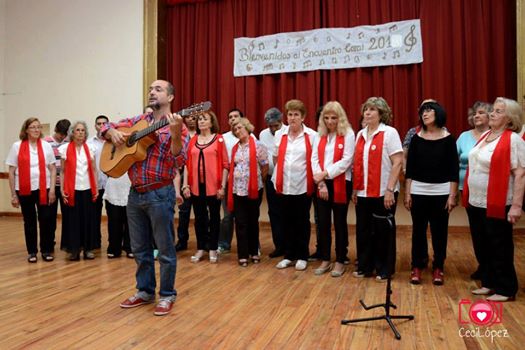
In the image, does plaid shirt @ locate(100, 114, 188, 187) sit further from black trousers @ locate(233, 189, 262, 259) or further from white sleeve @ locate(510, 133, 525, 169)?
white sleeve @ locate(510, 133, 525, 169)

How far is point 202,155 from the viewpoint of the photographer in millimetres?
3928

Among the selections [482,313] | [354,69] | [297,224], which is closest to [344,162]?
[297,224]

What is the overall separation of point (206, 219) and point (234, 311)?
1.61 meters

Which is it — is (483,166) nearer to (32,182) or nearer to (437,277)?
(437,277)

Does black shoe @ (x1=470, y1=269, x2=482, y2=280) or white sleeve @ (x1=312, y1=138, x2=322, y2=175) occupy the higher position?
white sleeve @ (x1=312, y1=138, x2=322, y2=175)

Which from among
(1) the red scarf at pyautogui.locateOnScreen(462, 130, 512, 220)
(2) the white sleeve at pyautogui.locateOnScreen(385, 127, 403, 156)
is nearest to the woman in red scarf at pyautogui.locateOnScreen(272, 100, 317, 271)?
(2) the white sleeve at pyautogui.locateOnScreen(385, 127, 403, 156)

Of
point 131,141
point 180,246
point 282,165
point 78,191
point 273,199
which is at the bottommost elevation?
point 180,246

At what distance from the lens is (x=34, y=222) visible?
407cm

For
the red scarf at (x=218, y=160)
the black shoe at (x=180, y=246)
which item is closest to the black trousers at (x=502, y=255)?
the red scarf at (x=218, y=160)

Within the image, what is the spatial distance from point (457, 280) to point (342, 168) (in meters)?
1.21

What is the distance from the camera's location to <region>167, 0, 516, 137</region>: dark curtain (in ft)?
17.3

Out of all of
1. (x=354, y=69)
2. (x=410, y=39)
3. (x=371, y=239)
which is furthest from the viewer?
(x=354, y=69)

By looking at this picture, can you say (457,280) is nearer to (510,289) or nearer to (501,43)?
(510,289)

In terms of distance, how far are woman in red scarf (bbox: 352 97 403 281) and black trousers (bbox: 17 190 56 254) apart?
2.88m
